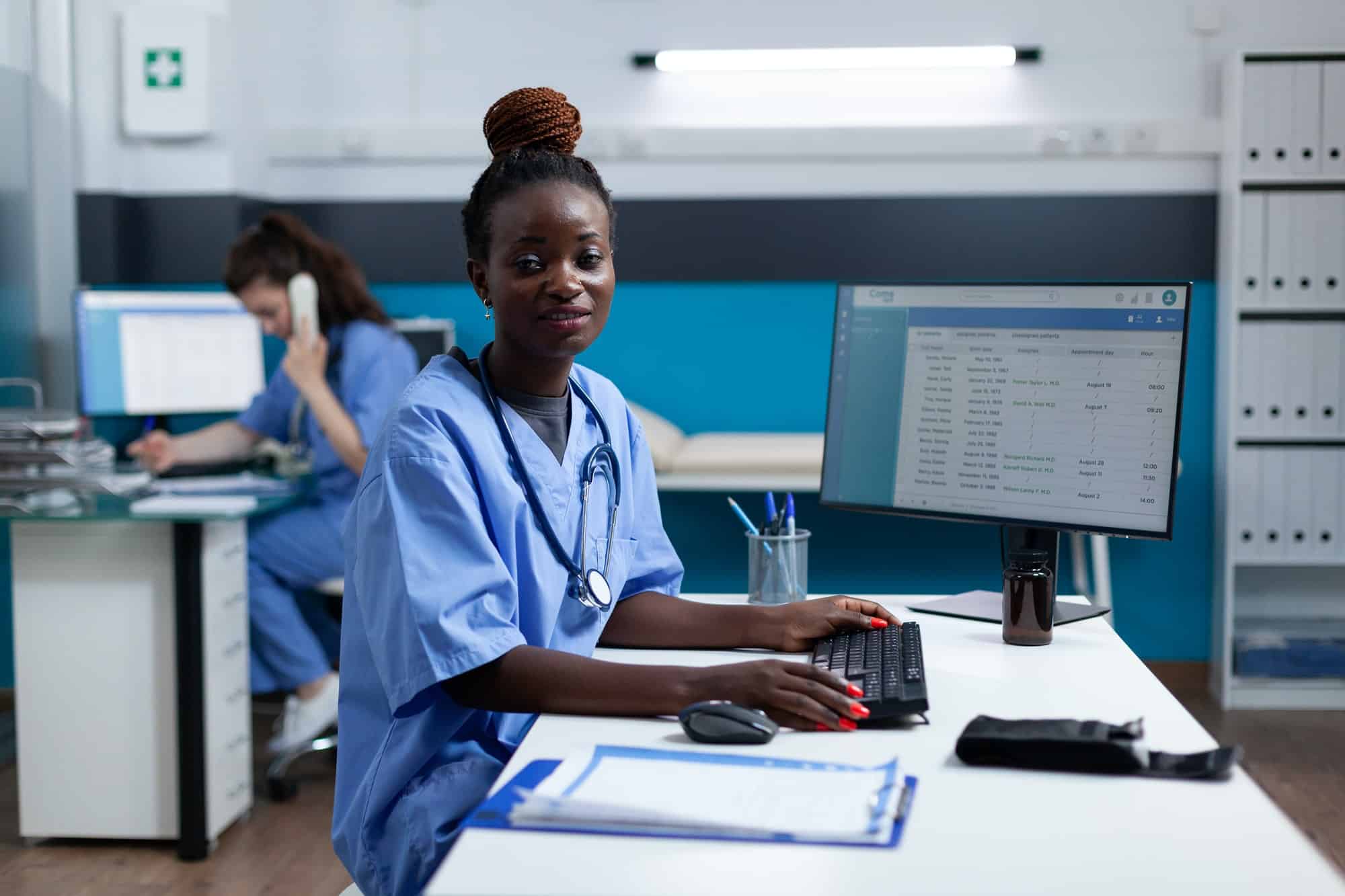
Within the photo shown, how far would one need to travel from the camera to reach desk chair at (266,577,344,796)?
2854 millimetres

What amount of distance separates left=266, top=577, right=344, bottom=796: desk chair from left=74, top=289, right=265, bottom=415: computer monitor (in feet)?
2.31

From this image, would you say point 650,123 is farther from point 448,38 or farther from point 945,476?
point 945,476

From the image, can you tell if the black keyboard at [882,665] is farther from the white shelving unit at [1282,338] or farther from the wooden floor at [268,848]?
the white shelving unit at [1282,338]

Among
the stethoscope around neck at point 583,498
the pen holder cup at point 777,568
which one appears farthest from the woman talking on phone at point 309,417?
the stethoscope around neck at point 583,498

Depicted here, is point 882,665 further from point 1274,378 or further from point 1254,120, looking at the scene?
point 1254,120

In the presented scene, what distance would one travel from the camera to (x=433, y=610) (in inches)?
43.8

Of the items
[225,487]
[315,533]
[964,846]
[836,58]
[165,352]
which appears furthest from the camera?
[836,58]

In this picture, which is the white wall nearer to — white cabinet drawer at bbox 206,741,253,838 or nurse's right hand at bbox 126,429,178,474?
nurse's right hand at bbox 126,429,178,474

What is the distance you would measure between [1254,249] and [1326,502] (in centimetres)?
73

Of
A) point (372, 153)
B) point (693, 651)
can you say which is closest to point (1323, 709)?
point (693, 651)

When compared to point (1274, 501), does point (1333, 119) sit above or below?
above

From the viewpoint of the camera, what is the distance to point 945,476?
1574mm

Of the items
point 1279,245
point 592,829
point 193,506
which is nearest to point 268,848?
point 193,506

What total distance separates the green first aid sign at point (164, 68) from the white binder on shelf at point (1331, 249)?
10.3 feet
